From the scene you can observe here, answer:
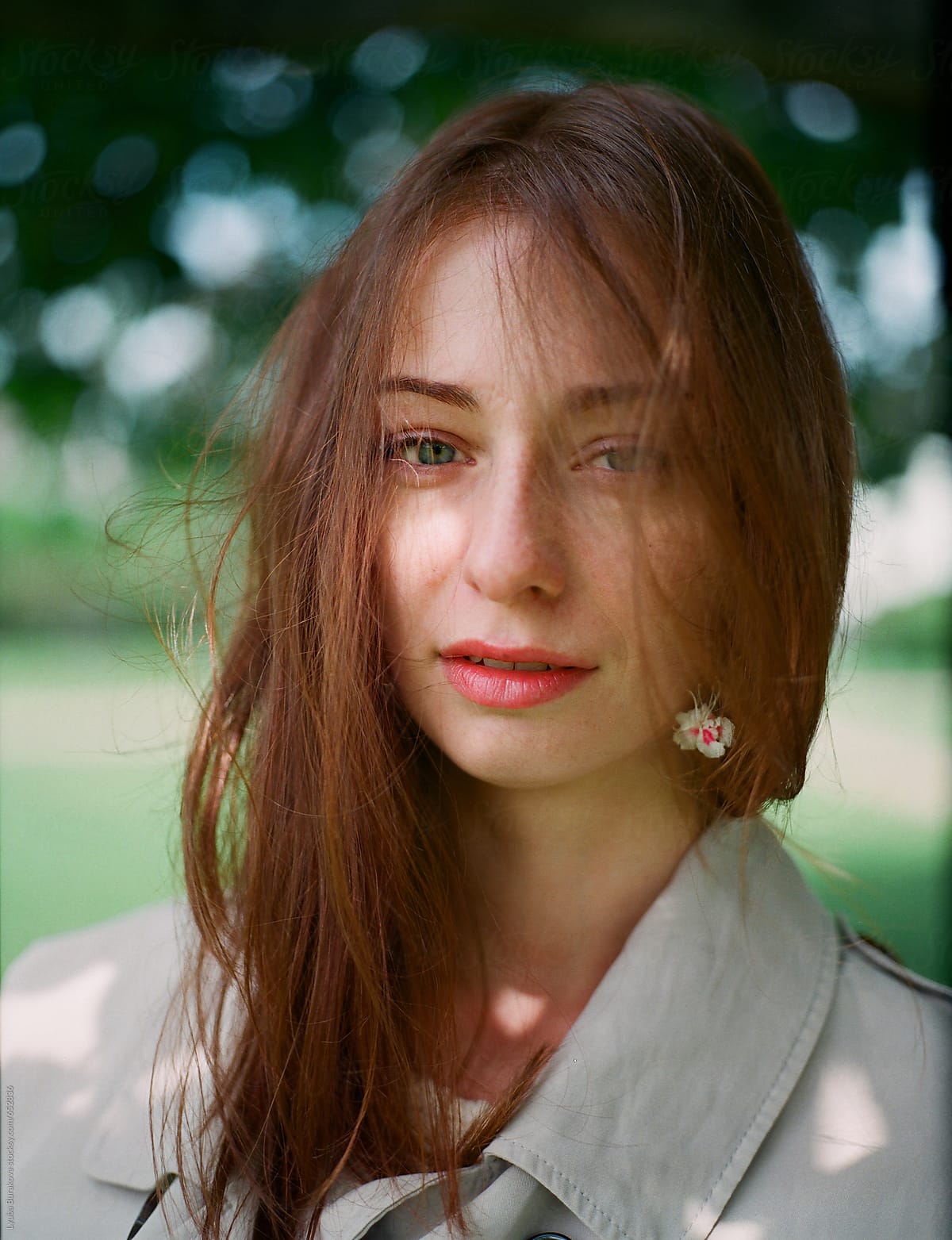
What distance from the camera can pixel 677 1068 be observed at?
1.22m

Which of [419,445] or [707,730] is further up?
[419,445]

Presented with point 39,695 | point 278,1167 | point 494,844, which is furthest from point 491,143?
point 39,695

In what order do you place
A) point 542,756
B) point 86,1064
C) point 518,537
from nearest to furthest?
point 518,537
point 542,756
point 86,1064

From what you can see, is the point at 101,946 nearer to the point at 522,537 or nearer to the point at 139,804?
the point at 522,537

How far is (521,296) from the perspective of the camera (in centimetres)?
110

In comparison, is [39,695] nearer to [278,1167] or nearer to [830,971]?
[278,1167]

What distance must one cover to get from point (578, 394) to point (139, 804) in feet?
7.69

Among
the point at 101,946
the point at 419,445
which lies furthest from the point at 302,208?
the point at 101,946

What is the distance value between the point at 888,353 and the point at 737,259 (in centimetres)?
154

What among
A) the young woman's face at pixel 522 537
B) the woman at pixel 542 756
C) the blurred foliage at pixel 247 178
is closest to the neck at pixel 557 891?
the woman at pixel 542 756

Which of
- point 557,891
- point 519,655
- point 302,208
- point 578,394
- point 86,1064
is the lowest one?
point 86,1064

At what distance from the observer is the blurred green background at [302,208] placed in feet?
7.70

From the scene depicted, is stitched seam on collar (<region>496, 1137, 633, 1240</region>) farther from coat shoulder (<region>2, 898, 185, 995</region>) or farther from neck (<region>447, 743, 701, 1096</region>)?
coat shoulder (<region>2, 898, 185, 995</region>)

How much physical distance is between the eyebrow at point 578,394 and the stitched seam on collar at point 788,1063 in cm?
80
